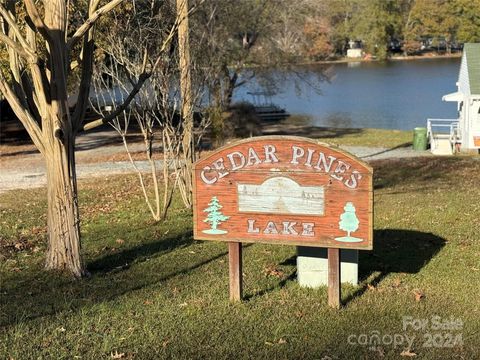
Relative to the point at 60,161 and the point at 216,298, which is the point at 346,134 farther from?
the point at 216,298

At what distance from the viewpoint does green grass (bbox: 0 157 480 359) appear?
470 centimetres

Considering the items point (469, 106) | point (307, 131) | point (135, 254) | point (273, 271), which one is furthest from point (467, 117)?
point (273, 271)

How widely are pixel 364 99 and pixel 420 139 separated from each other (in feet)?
74.0

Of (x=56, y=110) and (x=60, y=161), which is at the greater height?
(x=56, y=110)

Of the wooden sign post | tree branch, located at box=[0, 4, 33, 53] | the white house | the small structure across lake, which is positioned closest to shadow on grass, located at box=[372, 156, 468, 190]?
the small structure across lake

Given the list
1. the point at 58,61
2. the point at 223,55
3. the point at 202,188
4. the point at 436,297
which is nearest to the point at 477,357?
the point at 436,297

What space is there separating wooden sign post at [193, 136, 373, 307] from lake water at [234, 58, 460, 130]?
24.6m

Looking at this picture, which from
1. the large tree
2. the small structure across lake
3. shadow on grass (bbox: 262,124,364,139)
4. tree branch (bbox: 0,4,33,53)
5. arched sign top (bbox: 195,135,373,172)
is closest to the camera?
arched sign top (bbox: 195,135,373,172)

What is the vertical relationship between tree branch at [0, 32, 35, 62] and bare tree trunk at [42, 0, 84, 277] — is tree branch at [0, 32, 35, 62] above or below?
above

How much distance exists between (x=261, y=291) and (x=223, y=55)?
67.4ft

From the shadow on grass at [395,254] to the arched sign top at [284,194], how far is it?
75 centimetres

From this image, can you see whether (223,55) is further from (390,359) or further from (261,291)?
(390,359)

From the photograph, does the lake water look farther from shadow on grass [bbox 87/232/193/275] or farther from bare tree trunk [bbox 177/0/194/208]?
shadow on grass [bbox 87/232/193/275]

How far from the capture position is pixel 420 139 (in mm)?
22109
